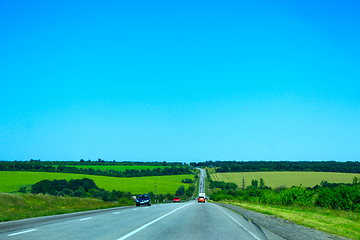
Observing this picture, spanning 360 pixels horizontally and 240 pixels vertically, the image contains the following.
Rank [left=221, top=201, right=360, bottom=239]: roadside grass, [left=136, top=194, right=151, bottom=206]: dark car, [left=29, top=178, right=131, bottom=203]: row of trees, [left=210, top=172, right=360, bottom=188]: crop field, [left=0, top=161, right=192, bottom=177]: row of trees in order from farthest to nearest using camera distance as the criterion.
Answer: [left=0, top=161, right=192, bottom=177]: row of trees, [left=210, top=172, right=360, bottom=188]: crop field, [left=29, top=178, right=131, bottom=203]: row of trees, [left=136, top=194, right=151, bottom=206]: dark car, [left=221, top=201, right=360, bottom=239]: roadside grass

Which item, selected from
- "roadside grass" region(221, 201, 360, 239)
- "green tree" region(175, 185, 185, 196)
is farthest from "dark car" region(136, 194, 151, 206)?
"green tree" region(175, 185, 185, 196)

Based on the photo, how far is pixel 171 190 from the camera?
135m

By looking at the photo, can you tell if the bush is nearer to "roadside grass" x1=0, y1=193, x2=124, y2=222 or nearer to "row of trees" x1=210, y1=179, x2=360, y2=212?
"row of trees" x1=210, y1=179, x2=360, y2=212

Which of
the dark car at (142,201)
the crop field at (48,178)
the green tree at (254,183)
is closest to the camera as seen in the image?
the dark car at (142,201)

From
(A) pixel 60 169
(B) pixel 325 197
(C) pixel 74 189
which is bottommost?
(C) pixel 74 189

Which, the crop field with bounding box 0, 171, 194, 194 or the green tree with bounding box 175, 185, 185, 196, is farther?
the green tree with bounding box 175, 185, 185, 196

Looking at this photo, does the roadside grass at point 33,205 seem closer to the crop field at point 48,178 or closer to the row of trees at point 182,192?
the crop field at point 48,178

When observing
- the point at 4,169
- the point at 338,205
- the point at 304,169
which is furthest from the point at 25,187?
the point at 304,169

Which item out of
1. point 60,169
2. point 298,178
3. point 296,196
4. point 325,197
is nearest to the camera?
point 325,197

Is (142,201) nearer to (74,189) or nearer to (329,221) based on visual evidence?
(329,221)

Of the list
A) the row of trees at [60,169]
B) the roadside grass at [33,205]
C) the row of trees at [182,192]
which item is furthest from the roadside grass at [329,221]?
the row of trees at [60,169]

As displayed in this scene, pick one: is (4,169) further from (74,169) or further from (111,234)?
(111,234)

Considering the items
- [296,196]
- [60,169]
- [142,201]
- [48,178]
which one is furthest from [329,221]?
[60,169]

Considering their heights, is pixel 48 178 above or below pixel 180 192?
above
